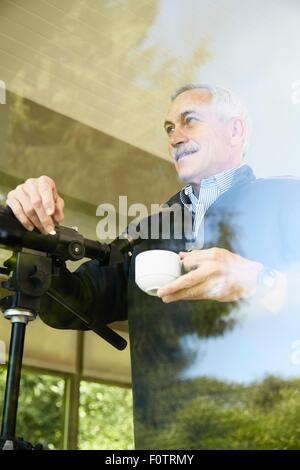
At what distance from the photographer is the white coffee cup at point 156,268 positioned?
1.01m

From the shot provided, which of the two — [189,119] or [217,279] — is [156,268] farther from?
[189,119]

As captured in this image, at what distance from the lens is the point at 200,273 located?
1.05 m

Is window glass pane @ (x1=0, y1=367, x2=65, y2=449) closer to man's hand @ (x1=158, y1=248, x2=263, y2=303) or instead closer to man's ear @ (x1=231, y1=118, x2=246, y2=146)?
man's hand @ (x1=158, y1=248, x2=263, y2=303)

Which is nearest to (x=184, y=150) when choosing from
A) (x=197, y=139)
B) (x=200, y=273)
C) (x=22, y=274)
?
(x=197, y=139)

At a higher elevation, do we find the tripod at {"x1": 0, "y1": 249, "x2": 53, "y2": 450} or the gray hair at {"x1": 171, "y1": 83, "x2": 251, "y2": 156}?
the gray hair at {"x1": 171, "y1": 83, "x2": 251, "y2": 156}

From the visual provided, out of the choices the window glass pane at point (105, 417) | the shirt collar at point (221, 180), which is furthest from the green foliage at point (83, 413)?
the shirt collar at point (221, 180)

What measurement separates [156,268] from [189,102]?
37 cm

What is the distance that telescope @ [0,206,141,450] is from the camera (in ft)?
2.81

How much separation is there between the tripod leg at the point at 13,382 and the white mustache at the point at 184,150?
45cm

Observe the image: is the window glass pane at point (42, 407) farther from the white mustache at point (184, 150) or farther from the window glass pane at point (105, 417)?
the white mustache at point (184, 150)

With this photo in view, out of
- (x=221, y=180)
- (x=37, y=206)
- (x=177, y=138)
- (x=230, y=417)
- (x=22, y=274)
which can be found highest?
(x=177, y=138)

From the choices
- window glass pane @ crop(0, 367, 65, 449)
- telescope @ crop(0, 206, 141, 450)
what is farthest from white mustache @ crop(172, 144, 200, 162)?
window glass pane @ crop(0, 367, 65, 449)

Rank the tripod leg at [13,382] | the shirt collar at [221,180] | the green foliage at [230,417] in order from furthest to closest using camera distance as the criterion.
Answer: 1. the shirt collar at [221,180]
2. the green foliage at [230,417]
3. the tripod leg at [13,382]

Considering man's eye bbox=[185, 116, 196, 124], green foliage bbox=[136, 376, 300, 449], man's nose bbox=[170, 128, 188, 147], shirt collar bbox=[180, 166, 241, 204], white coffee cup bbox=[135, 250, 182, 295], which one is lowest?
green foliage bbox=[136, 376, 300, 449]
